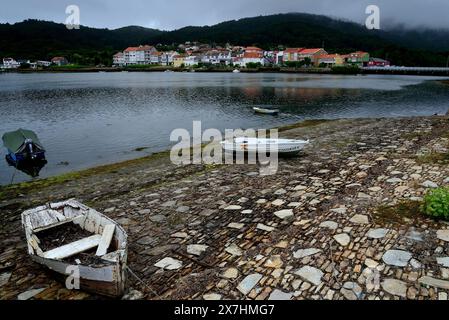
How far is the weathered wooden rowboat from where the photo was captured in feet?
18.4

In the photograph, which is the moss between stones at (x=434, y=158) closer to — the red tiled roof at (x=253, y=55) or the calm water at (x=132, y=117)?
the calm water at (x=132, y=117)

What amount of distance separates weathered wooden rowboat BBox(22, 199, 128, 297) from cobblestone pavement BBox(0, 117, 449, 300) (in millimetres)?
432

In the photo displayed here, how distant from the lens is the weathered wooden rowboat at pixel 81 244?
561cm

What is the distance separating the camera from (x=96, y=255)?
632cm

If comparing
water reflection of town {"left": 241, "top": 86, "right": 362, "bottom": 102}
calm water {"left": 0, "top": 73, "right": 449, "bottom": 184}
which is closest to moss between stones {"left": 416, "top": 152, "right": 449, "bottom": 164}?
calm water {"left": 0, "top": 73, "right": 449, "bottom": 184}

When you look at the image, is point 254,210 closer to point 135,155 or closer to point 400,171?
point 400,171

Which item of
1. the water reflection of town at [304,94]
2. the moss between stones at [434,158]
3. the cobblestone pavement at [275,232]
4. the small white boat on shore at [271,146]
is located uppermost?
the water reflection of town at [304,94]

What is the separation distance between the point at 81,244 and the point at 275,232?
423cm

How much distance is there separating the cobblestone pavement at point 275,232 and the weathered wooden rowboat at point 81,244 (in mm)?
432

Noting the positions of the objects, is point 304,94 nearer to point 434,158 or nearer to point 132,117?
point 132,117

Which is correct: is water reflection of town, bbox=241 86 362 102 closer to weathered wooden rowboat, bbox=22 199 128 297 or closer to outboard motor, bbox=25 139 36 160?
outboard motor, bbox=25 139 36 160

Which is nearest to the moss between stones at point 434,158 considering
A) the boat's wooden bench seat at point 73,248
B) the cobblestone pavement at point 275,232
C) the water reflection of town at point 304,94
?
the cobblestone pavement at point 275,232

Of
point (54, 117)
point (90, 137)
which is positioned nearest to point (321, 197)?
point (90, 137)

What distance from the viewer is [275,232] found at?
25.5ft
